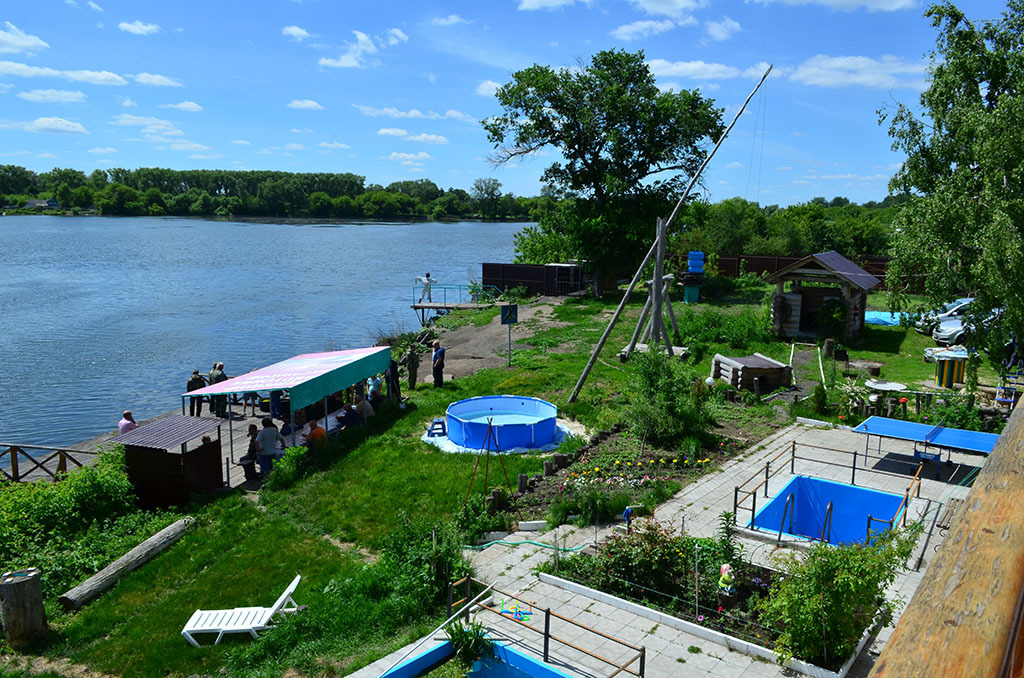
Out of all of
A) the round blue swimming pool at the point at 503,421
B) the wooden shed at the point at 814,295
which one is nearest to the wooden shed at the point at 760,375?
the round blue swimming pool at the point at 503,421

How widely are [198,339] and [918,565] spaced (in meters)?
40.2

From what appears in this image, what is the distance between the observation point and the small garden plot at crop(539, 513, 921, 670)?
345 inches

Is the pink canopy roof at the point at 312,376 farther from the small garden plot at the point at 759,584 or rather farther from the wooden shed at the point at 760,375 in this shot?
the wooden shed at the point at 760,375

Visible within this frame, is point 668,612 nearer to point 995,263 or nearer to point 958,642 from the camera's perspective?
point 958,642

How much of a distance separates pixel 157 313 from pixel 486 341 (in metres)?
29.3

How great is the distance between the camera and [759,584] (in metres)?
10.8

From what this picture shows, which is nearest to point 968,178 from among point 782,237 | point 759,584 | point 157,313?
point 759,584

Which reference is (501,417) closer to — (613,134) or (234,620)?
(234,620)

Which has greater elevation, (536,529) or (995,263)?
(995,263)

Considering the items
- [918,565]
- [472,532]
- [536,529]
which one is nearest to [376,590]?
[472,532]

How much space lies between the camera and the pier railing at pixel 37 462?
1716cm

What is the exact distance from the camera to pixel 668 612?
10.2 m

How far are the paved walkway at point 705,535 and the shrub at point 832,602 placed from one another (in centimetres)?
38

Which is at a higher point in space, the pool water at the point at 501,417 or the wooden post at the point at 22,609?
the pool water at the point at 501,417
